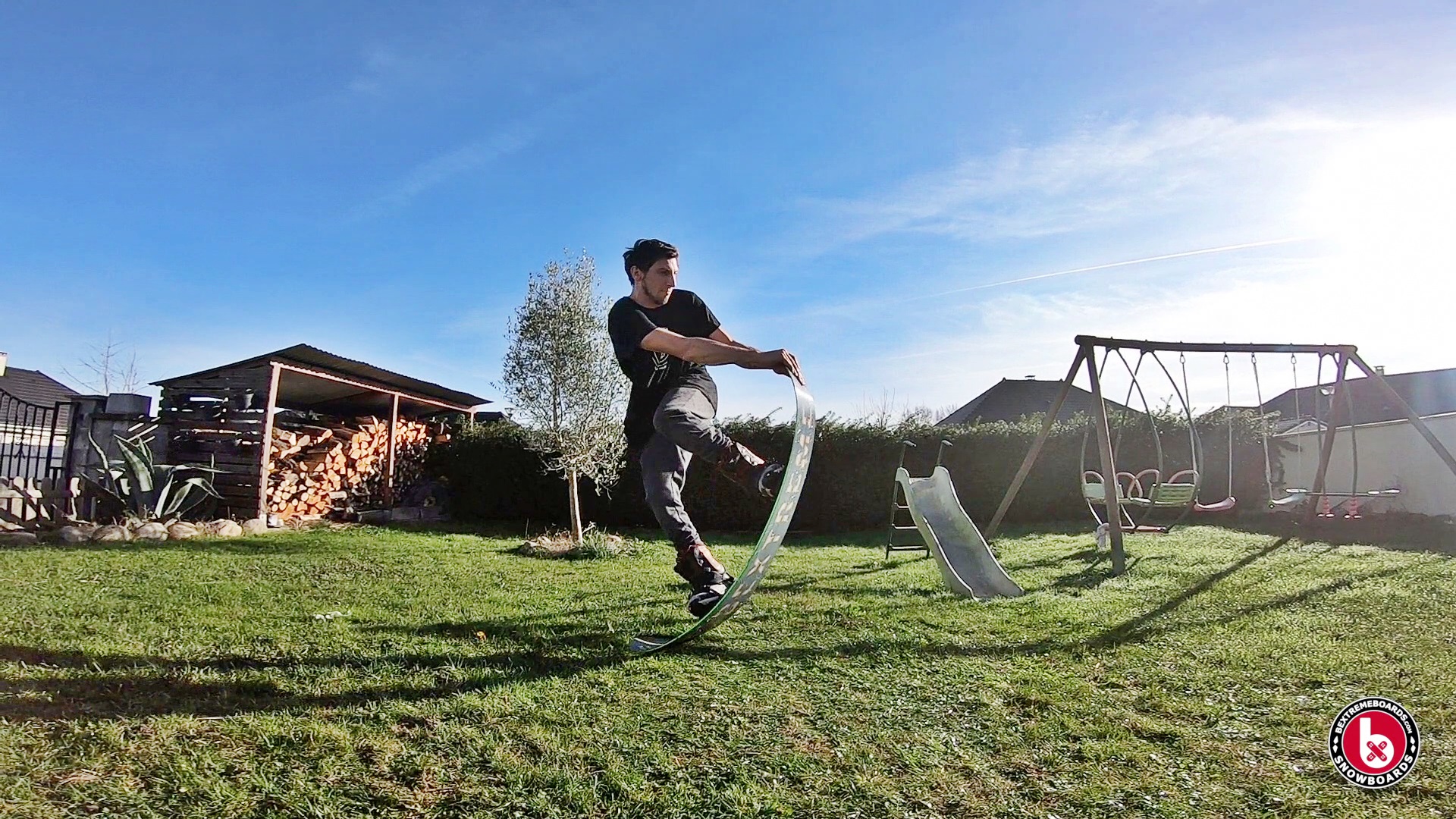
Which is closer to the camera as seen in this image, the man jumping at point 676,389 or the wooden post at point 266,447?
the man jumping at point 676,389

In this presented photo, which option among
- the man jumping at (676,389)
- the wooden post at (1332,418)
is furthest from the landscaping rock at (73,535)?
the wooden post at (1332,418)

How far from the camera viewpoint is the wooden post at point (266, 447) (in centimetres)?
991

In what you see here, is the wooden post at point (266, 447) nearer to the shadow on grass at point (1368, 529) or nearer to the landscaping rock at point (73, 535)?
the landscaping rock at point (73, 535)

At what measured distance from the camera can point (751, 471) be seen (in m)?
3.28

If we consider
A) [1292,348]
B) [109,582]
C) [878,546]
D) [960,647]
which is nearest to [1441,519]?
[1292,348]

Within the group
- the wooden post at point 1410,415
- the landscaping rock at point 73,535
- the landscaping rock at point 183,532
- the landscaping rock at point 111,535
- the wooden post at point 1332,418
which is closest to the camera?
the wooden post at point 1410,415

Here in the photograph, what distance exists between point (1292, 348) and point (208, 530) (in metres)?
11.2

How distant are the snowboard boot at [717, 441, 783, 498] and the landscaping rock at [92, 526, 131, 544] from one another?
7.26m

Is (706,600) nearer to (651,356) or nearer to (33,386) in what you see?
(651,356)

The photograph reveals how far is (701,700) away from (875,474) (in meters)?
10.3

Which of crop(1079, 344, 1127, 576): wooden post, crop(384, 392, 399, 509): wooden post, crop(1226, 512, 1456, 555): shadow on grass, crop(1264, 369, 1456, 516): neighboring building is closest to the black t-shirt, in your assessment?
crop(1079, 344, 1127, 576): wooden post

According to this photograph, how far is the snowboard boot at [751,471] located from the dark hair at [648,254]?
929 millimetres
